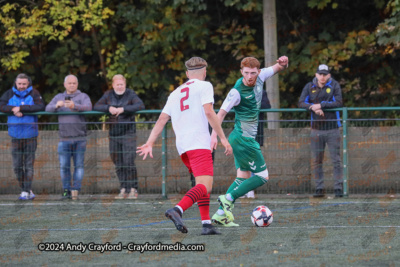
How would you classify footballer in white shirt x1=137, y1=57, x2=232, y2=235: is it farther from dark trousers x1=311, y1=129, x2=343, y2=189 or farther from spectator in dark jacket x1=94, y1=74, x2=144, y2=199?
dark trousers x1=311, y1=129, x2=343, y2=189

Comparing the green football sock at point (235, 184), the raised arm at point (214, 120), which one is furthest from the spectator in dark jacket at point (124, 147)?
the raised arm at point (214, 120)

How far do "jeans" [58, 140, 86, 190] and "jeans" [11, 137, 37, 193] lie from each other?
461mm

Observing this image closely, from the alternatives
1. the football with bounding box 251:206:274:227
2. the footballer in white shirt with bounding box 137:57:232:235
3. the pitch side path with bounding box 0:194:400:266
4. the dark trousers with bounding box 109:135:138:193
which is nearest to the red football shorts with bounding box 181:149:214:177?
the footballer in white shirt with bounding box 137:57:232:235

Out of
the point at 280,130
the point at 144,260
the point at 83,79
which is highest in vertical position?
the point at 83,79

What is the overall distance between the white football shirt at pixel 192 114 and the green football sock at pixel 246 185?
1282 mm

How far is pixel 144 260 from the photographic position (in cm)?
702

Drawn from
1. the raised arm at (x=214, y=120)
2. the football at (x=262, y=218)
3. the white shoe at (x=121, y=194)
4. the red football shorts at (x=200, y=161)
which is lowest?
the football at (x=262, y=218)

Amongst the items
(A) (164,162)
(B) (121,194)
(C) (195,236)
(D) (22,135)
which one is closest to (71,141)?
(D) (22,135)

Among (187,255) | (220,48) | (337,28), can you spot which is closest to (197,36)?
(220,48)

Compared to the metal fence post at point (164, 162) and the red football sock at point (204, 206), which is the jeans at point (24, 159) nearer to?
the metal fence post at point (164, 162)

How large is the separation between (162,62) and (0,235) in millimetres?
12365

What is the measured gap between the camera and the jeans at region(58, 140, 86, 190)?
1352 centimetres

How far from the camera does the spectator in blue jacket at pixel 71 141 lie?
13.5 meters

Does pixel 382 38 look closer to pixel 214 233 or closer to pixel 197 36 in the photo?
pixel 197 36
